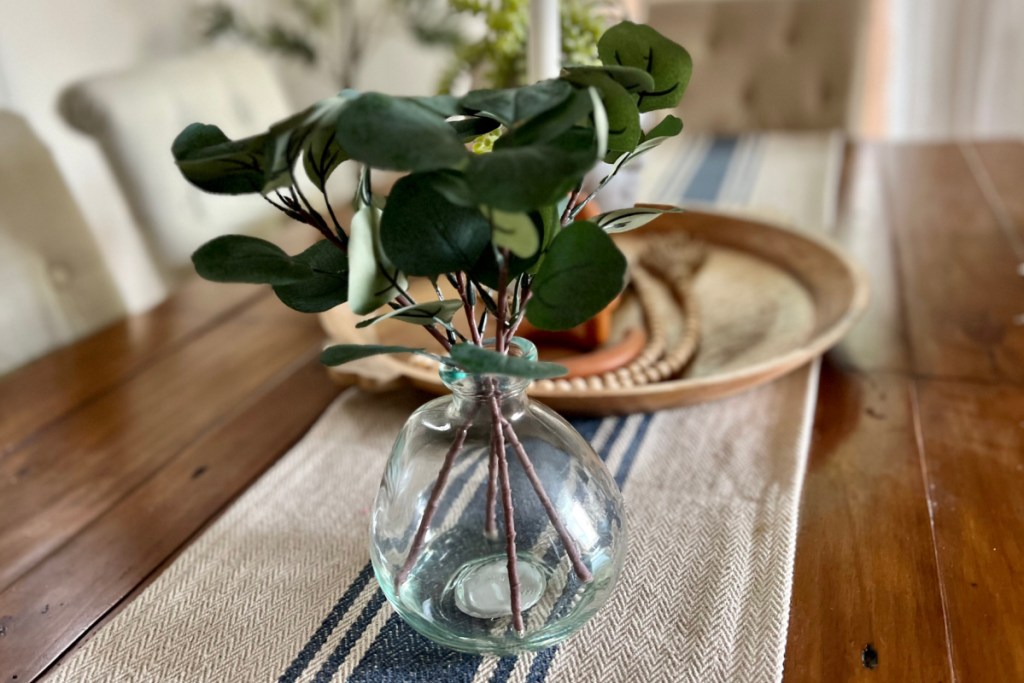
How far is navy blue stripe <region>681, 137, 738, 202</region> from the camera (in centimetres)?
132

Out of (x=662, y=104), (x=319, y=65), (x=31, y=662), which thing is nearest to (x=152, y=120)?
(x=31, y=662)

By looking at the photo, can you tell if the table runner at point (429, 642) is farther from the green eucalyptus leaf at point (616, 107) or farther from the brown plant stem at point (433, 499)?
the green eucalyptus leaf at point (616, 107)

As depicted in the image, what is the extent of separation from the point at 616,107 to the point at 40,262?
2.87 ft

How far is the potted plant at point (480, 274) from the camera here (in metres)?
0.33

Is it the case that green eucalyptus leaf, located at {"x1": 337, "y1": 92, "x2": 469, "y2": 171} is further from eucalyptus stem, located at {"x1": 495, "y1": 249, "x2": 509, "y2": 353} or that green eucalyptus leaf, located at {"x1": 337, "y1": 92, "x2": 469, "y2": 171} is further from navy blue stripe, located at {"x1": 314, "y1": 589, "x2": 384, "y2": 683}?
navy blue stripe, located at {"x1": 314, "y1": 589, "x2": 384, "y2": 683}

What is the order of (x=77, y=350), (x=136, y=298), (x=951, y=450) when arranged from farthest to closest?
1. (x=136, y=298)
2. (x=77, y=350)
3. (x=951, y=450)

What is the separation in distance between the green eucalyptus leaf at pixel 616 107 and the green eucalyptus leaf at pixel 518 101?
2 cm

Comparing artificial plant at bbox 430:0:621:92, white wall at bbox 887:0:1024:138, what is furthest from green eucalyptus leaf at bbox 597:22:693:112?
white wall at bbox 887:0:1024:138

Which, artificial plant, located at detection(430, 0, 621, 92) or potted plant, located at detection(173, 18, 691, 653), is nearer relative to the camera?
potted plant, located at detection(173, 18, 691, 653)

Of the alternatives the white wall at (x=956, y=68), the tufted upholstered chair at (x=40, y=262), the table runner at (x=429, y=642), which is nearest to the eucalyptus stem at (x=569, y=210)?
the table runner at (x=429, y=642)

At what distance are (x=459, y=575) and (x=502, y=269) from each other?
217mm

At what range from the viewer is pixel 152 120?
3.96 feet

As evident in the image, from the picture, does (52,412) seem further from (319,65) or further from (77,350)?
(319,65)

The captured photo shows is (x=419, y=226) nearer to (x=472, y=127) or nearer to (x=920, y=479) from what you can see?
(x=472, y=127)
